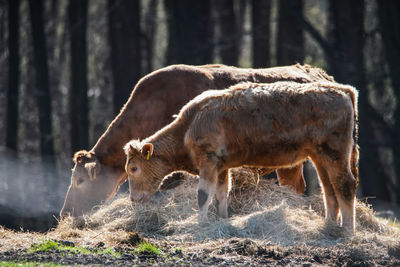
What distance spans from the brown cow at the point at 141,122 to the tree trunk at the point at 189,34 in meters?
8.82

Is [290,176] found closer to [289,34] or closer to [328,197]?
[328,197]

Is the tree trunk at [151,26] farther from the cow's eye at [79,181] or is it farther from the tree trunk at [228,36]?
the cow's eye at [79,181]

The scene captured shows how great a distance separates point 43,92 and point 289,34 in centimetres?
830

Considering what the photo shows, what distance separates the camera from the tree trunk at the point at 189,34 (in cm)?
2100

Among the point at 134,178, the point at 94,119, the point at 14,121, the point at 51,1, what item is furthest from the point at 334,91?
the point at 51,1

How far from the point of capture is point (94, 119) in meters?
29.5

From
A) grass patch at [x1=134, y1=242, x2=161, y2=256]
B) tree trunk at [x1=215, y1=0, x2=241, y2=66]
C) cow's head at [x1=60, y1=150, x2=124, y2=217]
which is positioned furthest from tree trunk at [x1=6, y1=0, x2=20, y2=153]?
grass patch at [x1=134, y1=242, x2=161, y2=256]

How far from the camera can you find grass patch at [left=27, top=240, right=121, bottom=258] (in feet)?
26.4

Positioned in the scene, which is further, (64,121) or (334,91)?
(64,121)

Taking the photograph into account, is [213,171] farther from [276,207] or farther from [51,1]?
[51,1]

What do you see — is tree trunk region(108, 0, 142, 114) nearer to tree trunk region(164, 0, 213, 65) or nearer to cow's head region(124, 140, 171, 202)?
tree trunk region(164, 0, 213, 65)

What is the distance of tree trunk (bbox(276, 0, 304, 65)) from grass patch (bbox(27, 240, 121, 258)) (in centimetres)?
1396

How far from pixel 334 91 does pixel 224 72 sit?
3.27 m

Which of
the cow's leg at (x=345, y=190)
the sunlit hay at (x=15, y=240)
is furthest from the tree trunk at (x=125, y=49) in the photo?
the cow's leg at (x=345, y=190)
